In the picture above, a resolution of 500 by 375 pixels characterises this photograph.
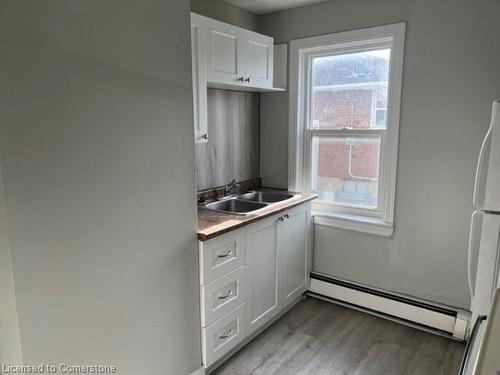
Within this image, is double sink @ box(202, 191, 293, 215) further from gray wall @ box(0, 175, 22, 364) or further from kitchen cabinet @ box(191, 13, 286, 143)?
gray wall @ box(0, 175, 22, 364)

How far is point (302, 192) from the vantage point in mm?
3266

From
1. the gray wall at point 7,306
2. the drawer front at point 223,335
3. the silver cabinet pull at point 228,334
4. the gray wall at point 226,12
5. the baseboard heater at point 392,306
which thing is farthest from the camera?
the gray wall at point 226,12

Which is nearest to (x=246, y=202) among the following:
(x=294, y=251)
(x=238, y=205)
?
(x=238, y=205)

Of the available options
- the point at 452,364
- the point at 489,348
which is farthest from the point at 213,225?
the point at 452,364

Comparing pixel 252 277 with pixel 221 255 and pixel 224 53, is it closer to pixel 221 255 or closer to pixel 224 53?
pixel 221 255

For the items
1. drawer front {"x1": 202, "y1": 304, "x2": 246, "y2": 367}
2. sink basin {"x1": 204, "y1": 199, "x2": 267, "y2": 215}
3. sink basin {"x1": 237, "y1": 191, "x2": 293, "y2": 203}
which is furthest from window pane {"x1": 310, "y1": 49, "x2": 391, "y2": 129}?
drawer front {"x1": 202, "y1": 304, "x2": 246, "y2": 367}

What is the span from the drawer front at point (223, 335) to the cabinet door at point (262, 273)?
98 millimetres

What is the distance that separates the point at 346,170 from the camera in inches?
122

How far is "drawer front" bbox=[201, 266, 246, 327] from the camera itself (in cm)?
209

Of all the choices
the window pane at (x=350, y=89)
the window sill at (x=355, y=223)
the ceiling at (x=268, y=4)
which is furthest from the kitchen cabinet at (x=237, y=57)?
the window sill at (x=355, y=223)

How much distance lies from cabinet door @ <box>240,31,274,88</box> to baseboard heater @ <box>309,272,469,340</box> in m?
1.67

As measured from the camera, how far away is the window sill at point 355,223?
2875 mm

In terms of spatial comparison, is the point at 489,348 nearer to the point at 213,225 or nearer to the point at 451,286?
the point at 213,225

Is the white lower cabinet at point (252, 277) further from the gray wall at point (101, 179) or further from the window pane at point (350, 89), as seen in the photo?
the window pane at point (350, 89)
